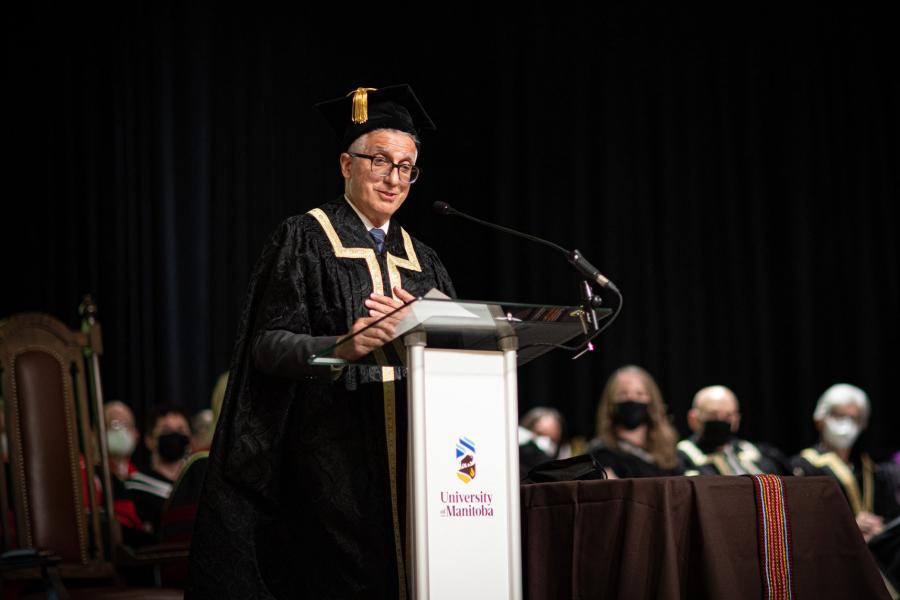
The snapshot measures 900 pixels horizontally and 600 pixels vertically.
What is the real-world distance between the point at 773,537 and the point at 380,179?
1.25 metres

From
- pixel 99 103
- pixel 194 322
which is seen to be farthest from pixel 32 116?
pixel 194 322

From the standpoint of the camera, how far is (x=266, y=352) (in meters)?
2.46

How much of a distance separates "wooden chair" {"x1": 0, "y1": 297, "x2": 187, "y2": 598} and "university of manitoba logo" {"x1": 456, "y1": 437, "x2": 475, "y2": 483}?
1976mm

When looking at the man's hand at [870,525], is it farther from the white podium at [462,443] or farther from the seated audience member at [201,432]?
the white podium at [462,443]

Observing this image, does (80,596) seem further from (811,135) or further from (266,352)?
(811,135)

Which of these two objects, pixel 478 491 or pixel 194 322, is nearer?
pixel 478 491

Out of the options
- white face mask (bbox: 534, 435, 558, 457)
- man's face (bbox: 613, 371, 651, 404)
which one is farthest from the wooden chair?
white face mask (bbox: 534, 435, 558, 457)

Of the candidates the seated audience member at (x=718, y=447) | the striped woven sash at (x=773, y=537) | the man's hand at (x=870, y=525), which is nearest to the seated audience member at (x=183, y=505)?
the striped woven sash at (x=773, y=537)

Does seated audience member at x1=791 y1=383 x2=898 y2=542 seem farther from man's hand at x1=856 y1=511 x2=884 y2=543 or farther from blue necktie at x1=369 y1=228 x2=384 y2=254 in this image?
→ blue necktie at x1=369 y1=228 x2=384 y2=254

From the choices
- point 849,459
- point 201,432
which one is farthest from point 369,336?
point 849,459

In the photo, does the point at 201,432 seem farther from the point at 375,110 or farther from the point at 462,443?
the point at 462,443

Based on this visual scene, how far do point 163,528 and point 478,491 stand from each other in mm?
2676

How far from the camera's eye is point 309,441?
2537 mm

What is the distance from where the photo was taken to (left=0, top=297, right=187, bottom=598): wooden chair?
152 inches
